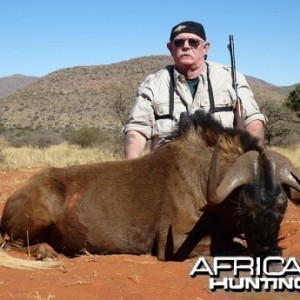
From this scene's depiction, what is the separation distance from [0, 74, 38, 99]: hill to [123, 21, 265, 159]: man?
15326cm

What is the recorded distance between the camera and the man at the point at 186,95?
6750 millimetres

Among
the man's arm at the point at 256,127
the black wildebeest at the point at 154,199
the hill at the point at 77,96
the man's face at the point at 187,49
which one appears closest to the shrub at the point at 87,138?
the man's face at the point at 187,49

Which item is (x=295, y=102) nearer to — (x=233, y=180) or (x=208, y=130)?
(x=208, y=130)

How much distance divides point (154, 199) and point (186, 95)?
175 centimetres

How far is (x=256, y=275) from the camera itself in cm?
425

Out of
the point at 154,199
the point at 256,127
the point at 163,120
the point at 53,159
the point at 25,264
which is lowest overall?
the point at 53,159

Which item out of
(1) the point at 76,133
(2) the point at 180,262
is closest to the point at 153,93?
(2) the point at 180,262

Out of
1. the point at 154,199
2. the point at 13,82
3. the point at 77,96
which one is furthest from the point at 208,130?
the point at 13,82

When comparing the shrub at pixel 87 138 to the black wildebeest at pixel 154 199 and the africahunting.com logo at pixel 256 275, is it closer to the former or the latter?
the black wildebeest at pixel 154 199

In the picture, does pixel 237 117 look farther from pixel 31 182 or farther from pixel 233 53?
pixel 31 182

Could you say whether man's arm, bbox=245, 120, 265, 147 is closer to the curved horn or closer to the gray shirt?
the gray shirt

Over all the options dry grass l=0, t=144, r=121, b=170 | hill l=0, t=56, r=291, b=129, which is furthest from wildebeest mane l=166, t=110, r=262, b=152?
hill l=0, t=56, r=291, b=129

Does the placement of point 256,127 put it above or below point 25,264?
above

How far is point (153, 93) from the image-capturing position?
273 inches
